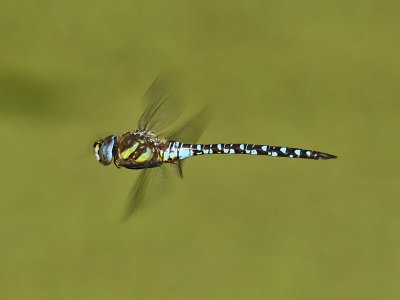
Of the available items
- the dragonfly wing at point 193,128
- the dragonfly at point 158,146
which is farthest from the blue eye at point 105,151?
the dragonfly wing at point 193,128

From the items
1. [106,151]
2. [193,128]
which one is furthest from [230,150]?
[106,151]

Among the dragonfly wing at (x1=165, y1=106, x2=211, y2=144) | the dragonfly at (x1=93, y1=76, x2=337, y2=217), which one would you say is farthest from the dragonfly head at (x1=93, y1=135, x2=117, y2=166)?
the dragonfly wing at (x1=165, y1=106, x2=211, y2=144)

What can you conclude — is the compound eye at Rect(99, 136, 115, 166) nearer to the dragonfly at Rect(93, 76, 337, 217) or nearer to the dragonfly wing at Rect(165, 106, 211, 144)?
the dragonfly at Rect(93, 76, 337, 217)

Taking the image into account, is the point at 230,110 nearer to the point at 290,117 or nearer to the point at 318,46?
the point at 290,117

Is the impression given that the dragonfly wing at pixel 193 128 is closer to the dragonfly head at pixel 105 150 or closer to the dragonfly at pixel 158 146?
the dragonfly at pixel 158 146

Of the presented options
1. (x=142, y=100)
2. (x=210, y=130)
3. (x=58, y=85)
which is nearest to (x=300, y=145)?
(x=210, y=130)

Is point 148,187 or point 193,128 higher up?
point 193,128

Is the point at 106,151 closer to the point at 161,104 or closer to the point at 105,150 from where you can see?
the point at 105,150
